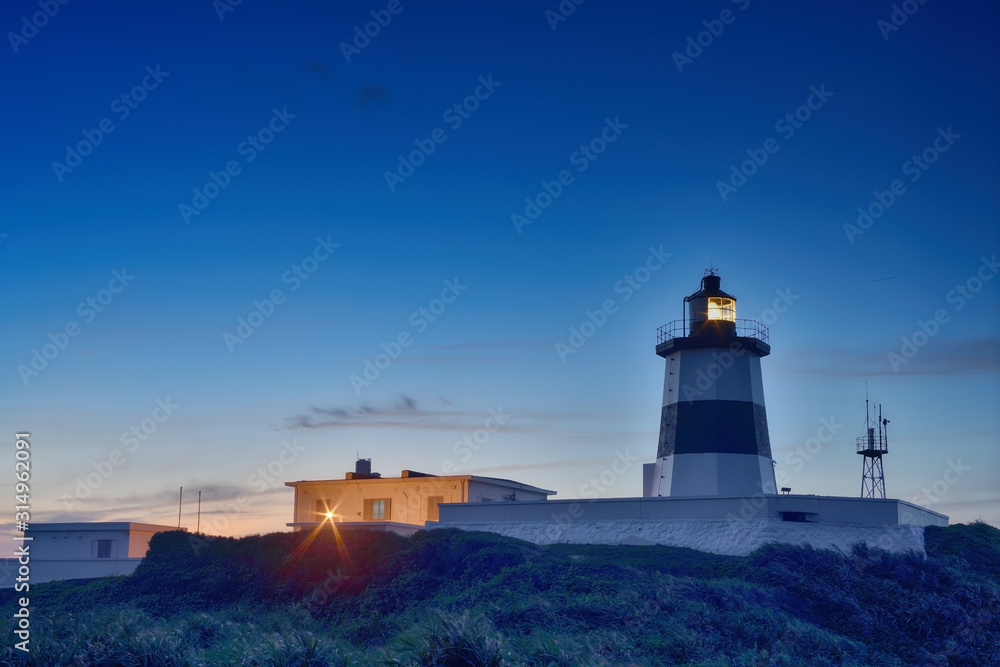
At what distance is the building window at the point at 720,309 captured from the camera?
33281mm

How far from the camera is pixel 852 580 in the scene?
23.2m

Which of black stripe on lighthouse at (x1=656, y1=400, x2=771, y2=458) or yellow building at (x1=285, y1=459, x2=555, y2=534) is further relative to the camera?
yellow building at (x1=285, y1=459, x2=555, y2=534)

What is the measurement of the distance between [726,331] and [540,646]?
20.7 m

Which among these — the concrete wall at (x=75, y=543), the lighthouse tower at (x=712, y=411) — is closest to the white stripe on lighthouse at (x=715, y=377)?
the lighthouse tower at (x=712, y=411)

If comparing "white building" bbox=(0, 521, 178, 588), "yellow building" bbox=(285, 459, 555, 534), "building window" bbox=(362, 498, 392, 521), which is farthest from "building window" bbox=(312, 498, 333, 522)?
"white building" bbox=(0, 521, 178, 588)

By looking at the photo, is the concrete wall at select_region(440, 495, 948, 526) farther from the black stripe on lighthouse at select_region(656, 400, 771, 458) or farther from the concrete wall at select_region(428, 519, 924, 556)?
the black stripe on lighthouse at select_region(656, 400, 771, 458)

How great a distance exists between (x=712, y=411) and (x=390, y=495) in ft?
46.3

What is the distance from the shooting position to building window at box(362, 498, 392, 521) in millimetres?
37000

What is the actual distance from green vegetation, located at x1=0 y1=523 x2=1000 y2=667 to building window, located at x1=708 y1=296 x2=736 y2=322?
10.4 metres

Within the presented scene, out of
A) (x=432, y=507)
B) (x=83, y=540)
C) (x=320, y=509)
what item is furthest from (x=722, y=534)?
(x=83, y=540)

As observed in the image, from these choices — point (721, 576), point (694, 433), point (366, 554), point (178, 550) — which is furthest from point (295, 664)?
point (694, 433)

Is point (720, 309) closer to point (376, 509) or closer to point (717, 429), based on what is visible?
point (717, 429)

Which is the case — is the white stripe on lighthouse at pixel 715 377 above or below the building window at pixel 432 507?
above

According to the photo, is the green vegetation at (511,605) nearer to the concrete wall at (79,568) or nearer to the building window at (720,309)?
the concrete wall at (79,568)
